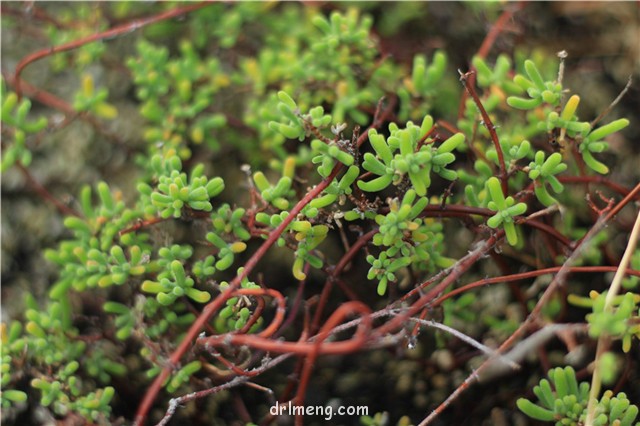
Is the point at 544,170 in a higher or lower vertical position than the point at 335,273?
higher

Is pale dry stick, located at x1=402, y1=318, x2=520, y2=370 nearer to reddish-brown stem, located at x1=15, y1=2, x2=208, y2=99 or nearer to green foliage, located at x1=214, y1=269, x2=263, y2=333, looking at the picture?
green foliage, located at x1=214, y1=269, x2=263, y2=333

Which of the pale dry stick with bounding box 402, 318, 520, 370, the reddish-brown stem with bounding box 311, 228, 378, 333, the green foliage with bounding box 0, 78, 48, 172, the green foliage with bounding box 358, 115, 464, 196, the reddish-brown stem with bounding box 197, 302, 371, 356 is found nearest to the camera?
the reddish-brown stem with bounding box 197, 302, 371, 356

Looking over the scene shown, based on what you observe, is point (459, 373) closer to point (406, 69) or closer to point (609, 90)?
point (406, 69)

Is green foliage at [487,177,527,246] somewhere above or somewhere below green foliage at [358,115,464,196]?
below

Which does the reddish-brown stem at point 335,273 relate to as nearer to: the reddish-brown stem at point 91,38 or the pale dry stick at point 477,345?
the pale dry stick at point 477,345

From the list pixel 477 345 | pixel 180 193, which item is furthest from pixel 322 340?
pixel 180 193

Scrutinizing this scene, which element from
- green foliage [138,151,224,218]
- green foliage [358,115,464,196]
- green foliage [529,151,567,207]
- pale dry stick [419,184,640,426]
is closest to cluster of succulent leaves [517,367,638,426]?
pale dry stick [419,184,640,426]

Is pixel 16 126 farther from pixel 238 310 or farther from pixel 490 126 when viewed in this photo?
pixel 490 126

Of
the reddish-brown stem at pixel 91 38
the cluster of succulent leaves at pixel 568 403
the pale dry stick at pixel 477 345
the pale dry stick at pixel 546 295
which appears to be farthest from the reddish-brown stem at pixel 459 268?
the reddish-brown stem at pixel 91 38
